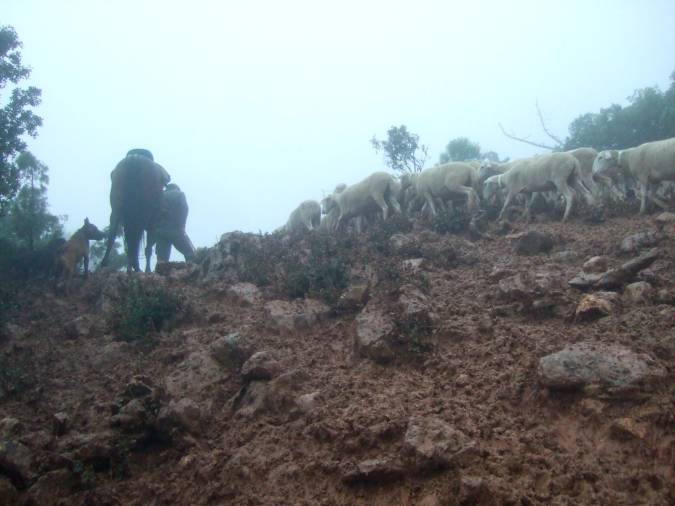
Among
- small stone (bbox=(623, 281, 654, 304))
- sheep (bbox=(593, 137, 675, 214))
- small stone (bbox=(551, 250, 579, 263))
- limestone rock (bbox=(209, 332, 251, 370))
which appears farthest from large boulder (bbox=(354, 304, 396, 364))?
sheep (bbox=(593, 137, 675, 214))

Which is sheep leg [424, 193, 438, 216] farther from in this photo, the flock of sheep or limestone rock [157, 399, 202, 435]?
limestone rock [157, 399, 202, 435]

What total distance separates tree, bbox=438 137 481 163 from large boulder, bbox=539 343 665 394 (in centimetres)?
2094

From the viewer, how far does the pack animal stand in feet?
52.4

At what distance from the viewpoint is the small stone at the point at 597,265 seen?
7312 mm

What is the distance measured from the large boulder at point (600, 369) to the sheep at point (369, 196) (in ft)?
29.2

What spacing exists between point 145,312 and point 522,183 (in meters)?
8.05

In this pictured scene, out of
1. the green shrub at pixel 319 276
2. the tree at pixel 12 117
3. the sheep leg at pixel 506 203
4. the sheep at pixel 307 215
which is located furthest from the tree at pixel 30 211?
the sheep leg at pixel 506 203

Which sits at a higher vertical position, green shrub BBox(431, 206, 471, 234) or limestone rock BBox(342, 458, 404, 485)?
green shrub BBox(431, 206, 471, 234)

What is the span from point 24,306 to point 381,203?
27.0 feet

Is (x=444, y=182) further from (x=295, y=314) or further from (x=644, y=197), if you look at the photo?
(x=295, y=314)

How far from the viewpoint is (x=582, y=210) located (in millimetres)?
10844

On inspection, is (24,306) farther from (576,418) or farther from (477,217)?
(576,418)

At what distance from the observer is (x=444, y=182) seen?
44.7 ft

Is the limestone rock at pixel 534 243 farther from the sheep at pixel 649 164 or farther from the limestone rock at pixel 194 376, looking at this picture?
the limestone rock at pixel 194 376
